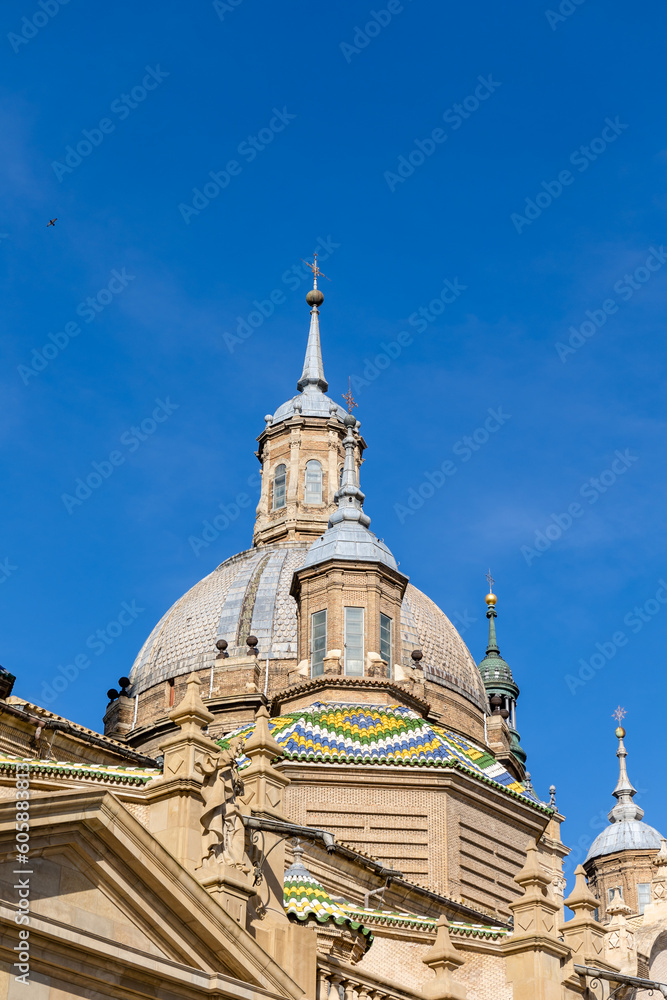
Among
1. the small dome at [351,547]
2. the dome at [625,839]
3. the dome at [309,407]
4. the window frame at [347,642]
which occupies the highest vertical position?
the dome at [309,407]

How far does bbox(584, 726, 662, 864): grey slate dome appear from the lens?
7462 cm

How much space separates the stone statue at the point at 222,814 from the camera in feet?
69.2

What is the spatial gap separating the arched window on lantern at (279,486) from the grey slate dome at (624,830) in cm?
2422

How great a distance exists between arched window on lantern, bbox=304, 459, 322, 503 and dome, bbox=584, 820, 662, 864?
23.6 metres

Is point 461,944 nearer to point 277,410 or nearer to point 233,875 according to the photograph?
point 233,875

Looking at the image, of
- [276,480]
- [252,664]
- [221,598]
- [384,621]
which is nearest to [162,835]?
[384,621]

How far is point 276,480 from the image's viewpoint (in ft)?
223

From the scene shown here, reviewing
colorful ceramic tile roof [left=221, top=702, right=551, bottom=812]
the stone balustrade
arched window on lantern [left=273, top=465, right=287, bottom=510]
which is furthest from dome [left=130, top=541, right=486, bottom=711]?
the stone balustrade

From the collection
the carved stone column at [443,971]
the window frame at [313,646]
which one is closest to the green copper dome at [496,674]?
the window frame at [313,646]

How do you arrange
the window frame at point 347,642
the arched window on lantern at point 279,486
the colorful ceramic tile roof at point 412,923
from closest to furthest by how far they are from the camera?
the colorful ceramic tile roof at point 412,923
the window frame at point 347,642
the arched window on lantern at point 279,486

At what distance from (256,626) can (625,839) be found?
26.0 meters

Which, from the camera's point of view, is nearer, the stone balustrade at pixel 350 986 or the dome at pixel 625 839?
the stone balustrade at pixel 350 986

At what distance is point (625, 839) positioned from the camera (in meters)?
75.1

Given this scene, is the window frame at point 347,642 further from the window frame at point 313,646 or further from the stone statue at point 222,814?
the stone statue at point 222,814
